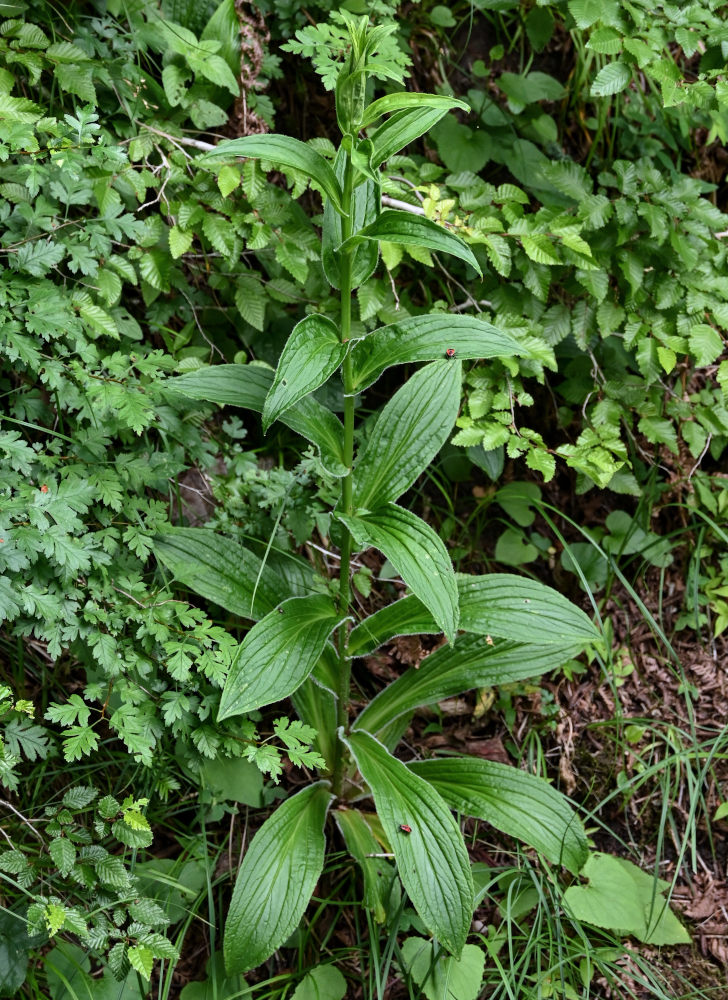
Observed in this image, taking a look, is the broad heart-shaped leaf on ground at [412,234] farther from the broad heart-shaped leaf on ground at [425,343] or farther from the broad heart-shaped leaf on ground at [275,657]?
the broad heart-shaped leaf on ground at [275,657]

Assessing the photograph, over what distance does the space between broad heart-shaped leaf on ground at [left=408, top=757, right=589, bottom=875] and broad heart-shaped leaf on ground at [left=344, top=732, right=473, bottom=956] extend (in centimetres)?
19

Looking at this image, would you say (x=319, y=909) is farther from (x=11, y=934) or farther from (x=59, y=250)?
(x=59, y=250)

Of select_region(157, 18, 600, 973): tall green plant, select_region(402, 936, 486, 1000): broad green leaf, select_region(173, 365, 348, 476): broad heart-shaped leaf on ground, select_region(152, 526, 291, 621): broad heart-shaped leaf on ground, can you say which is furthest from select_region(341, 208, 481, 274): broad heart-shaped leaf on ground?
select_region(402, 936, 486, 1000): broad green leaf

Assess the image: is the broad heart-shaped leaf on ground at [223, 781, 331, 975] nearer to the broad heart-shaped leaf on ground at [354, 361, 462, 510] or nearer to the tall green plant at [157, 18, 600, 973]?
the tall green plant at [157, 18, 600, 973]

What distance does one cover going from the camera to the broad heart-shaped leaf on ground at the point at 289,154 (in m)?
1.49

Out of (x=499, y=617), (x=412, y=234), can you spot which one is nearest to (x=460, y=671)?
(x=499, y=617)

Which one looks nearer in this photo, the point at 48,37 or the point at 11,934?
the point at 11,934

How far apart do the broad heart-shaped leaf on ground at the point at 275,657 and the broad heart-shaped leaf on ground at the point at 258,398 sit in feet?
1.15

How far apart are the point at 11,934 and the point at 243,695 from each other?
2.14 ft

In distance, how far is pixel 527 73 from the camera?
9.15 ft

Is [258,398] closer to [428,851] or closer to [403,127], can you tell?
[403,127]

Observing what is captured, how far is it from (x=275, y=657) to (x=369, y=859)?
59 cm

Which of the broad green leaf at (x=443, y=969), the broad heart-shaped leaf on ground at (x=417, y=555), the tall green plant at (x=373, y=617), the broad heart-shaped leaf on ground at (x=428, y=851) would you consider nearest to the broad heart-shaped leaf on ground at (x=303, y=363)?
the tall green plant at (x=373, y=617)

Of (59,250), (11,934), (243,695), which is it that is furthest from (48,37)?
(11,934)
